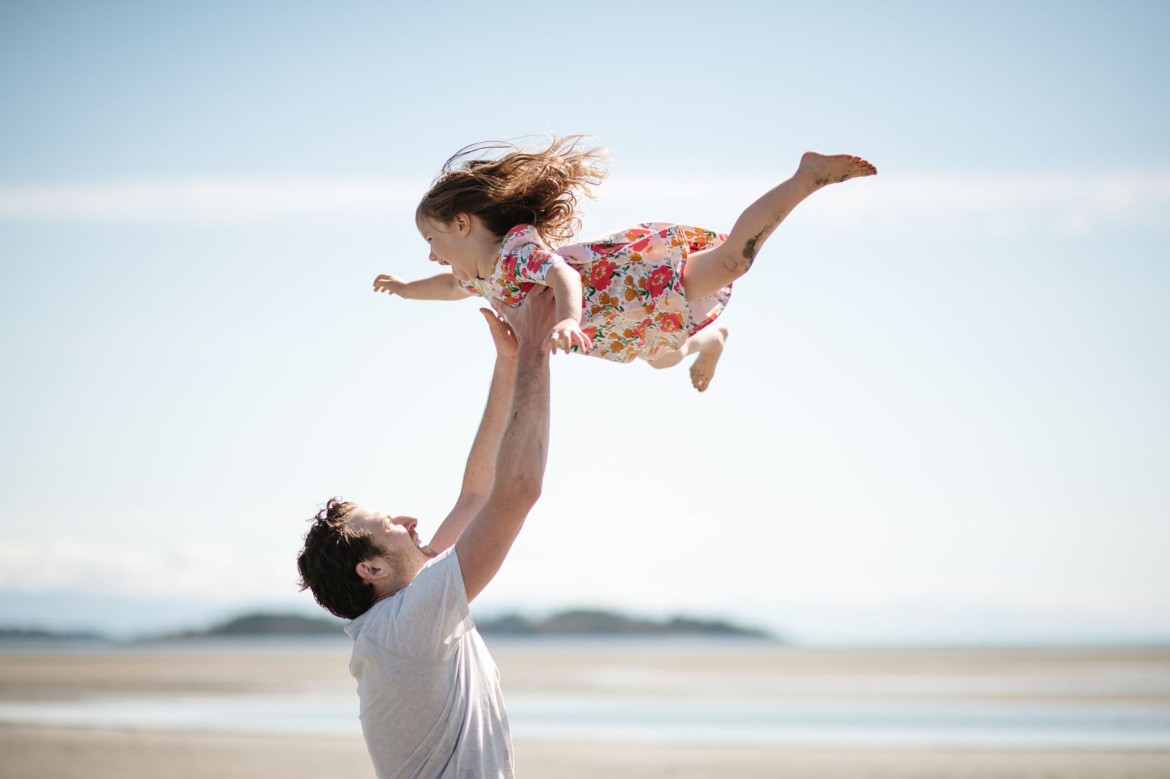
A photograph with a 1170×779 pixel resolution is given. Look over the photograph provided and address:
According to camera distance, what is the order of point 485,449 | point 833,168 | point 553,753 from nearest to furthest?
point 833,168
point 485,449
point 553,753

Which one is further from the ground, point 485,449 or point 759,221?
point 759,221

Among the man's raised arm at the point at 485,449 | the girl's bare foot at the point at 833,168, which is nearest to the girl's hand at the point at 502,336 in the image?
the man's raised arm at the point at 485,449

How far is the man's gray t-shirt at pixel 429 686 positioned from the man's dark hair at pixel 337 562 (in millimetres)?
98

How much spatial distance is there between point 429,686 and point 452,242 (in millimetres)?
1714

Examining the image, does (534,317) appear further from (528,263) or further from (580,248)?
(580,248)

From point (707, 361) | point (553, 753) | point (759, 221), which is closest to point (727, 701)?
point (553, 753)

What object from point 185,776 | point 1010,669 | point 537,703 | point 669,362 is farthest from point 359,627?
point 1010,669

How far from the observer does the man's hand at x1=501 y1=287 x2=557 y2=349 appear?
140 inches

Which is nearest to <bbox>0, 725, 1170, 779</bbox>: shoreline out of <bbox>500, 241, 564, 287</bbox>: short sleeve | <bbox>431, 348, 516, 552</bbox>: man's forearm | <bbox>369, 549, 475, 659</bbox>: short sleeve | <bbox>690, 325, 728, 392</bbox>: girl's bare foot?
<bbox>690, 325, 728, 392</bbox>: girl's bare foot

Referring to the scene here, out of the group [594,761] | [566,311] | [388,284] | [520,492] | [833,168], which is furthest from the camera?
[594,761]

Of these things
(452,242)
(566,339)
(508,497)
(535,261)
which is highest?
(452,242)

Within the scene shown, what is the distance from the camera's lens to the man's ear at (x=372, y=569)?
341 centimetres

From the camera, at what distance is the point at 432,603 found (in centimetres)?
317

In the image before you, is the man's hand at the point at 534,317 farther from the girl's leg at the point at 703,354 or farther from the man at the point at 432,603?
the girl's leg at the point at 703,354
